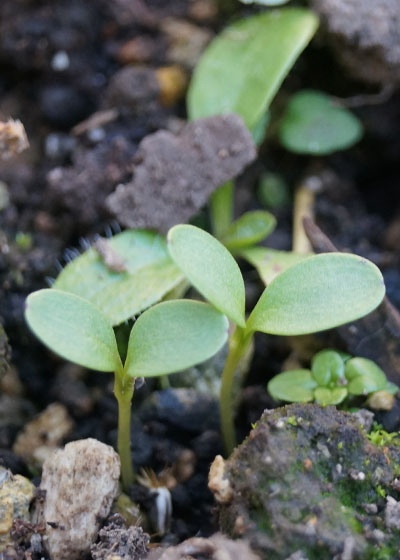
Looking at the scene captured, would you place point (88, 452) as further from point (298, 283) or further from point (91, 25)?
point (91, 25)

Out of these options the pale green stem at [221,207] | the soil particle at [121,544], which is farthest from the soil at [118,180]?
the soil particle at [121,544]

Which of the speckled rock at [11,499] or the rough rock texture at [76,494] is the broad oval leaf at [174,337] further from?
the speckled rock at [11,499]

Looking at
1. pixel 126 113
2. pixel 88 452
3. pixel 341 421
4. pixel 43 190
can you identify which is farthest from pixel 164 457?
pixel 126 113

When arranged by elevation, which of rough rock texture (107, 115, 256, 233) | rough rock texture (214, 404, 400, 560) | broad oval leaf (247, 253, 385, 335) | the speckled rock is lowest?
the speckled rock

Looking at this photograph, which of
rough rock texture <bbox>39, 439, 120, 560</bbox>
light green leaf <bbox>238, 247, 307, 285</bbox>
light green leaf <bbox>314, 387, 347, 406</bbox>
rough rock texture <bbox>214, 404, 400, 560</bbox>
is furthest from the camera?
light green leaf <bbox>238, 247, 307, 285</bbox>

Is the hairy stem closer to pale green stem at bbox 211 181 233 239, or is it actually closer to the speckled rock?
the speckled rock

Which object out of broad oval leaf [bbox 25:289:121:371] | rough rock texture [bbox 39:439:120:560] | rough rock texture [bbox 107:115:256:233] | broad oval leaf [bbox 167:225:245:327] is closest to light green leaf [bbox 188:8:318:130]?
rough rock texture [bbox 107:115:256:233]
